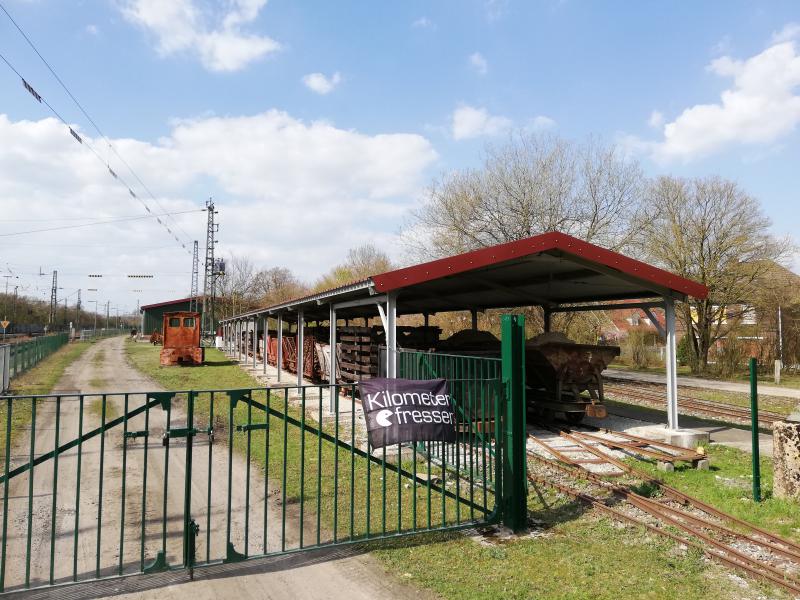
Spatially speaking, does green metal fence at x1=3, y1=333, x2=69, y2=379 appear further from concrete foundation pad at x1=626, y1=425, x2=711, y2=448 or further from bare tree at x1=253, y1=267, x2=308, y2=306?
bare tree at x1=253, y1=267, x2=308, y2=306

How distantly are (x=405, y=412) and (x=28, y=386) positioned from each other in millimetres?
17204

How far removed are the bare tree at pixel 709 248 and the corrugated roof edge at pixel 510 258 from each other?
19.4 metres

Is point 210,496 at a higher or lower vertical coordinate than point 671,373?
lower

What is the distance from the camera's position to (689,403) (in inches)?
614

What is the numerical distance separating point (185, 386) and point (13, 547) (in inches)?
551

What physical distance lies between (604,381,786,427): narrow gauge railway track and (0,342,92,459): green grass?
1526cm

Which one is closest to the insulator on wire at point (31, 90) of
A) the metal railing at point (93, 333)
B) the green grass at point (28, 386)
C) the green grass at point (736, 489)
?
the green grass at point (28, 386)

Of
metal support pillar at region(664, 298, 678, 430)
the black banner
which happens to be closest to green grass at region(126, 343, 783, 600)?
the black banner

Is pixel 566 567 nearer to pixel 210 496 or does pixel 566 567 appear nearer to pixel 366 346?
pixel 210 496

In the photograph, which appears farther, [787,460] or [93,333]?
[93,333]

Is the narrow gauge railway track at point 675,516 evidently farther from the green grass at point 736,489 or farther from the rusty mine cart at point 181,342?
the rusty mine cart at point 181,342

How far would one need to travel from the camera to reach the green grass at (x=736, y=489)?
5.88m

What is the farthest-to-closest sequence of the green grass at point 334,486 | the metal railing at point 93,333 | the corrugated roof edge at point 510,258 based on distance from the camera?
1. the metal railing at point 93,333
2. the corrugated roof edge at point 510,258
3. the green grass at point 334,486

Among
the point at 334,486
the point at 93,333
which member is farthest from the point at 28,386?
the point at 93,333
